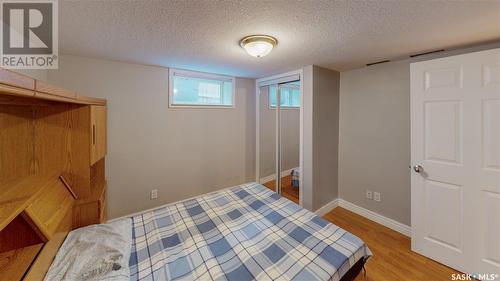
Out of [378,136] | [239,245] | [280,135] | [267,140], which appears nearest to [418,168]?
[378,136]

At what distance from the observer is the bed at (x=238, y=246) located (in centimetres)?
107

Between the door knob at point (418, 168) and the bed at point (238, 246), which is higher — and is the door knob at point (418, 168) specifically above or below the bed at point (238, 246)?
above

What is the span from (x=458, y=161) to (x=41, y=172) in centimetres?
329

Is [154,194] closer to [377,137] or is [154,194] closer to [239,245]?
[239,245]

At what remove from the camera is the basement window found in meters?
2.89

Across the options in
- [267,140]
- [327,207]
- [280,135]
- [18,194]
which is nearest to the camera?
[18,194]

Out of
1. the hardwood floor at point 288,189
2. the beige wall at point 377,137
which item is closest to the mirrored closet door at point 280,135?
the hardwood floor at point 288,189

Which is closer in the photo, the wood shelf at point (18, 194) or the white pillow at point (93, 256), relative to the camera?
the wood shelf at point (18, 194)

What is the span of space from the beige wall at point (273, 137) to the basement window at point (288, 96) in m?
0.09

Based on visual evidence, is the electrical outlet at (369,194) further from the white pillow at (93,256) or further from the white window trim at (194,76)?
the white pillow at (93,256)

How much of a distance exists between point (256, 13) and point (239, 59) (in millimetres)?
1053

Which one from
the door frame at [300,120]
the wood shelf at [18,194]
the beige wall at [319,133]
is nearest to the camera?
the wood shelf at [18,194]

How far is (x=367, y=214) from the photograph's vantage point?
2689 mm

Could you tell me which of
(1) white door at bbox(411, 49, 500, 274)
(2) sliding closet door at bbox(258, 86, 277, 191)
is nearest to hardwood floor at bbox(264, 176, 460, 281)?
(1) white door at bbox(411, 49, 500, 274)
